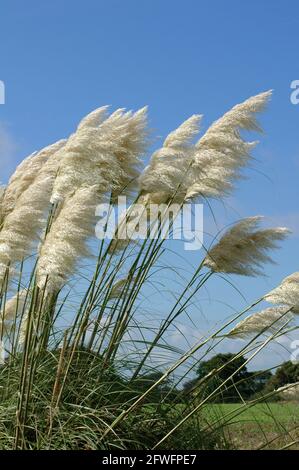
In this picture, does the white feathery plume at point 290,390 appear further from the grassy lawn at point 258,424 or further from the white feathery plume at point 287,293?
the white feathery plume at point 287,293

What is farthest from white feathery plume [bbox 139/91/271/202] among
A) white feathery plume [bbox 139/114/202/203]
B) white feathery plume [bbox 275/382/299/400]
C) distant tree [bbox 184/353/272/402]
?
white feathery plume [bbox 275/382/299/400]

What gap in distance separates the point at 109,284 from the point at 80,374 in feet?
2.07

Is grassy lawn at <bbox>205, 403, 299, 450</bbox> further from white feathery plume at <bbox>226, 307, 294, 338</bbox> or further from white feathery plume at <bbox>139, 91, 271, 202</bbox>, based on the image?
white feathery plume at <bbox>139, 91, 271, 202</bbox>

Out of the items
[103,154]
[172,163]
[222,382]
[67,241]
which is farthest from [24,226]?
[222,382]

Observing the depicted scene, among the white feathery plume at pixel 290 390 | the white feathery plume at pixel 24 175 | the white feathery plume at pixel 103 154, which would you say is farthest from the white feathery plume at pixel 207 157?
the white feathery plume at pixel 290 390

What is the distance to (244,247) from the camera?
165 inches

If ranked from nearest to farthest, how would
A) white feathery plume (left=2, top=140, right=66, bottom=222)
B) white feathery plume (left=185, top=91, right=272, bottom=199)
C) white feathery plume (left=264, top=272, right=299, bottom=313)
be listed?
white feathery plume (left=264, top=272, right=299, bottom=313)
white feathery plume (left=185, top=91, right=272, bottom=199)
white feathery plume (left=2, top=140, right=66, bottom=222)

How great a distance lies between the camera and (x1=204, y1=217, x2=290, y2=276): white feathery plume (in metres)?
4.16

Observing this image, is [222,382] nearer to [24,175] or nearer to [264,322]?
[264,322]

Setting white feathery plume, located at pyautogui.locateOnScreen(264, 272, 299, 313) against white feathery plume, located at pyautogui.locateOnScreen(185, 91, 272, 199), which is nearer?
white feathery plume, located at pyautogui.locateOnScreen(264, 272, 299, 313)

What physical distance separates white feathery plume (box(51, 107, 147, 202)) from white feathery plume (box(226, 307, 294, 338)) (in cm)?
111

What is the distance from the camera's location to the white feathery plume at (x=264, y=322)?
3729 mm

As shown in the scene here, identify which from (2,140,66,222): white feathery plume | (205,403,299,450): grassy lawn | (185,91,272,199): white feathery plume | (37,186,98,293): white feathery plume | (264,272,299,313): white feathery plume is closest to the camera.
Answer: (37,186,98,293): white feathery plume
